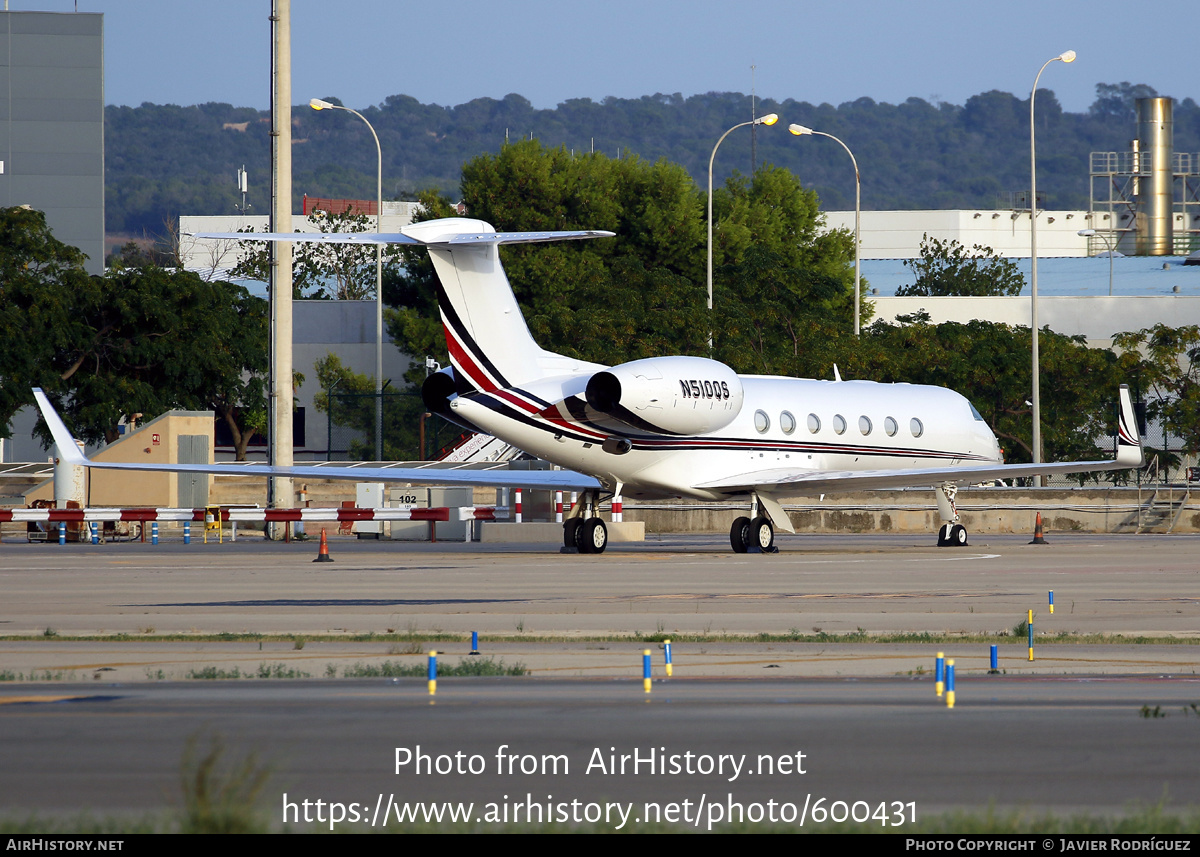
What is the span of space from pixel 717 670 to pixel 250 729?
4.51 metres

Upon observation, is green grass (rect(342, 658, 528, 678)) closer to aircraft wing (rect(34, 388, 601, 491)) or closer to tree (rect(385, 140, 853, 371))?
aircraft wing (rect(34, 388, 601, 491))

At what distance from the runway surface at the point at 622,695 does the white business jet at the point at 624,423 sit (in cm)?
471

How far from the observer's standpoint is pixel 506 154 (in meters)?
70.6

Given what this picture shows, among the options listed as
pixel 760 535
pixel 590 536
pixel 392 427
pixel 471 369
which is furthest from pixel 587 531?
pixel 392 427

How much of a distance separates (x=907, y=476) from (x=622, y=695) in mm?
19052

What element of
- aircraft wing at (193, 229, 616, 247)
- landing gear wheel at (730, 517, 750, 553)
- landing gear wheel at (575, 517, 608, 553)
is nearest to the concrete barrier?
landing gear wheel at (730, 517, 750, 553)

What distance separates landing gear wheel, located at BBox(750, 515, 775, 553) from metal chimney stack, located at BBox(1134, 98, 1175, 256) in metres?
99.6

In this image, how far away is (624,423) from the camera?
27734mm

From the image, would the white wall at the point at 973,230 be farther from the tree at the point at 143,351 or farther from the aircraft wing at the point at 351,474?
the aircraft wing at the point at 351,474

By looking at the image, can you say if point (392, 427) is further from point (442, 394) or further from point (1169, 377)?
point (442, 394)

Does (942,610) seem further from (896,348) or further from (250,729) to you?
(896,348)

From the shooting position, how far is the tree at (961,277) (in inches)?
4198

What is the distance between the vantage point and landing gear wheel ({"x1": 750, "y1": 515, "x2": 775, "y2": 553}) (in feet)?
98.8

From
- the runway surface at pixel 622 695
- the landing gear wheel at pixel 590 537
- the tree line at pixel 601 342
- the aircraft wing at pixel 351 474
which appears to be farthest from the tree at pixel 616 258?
the runway surface at pixel 622 695
